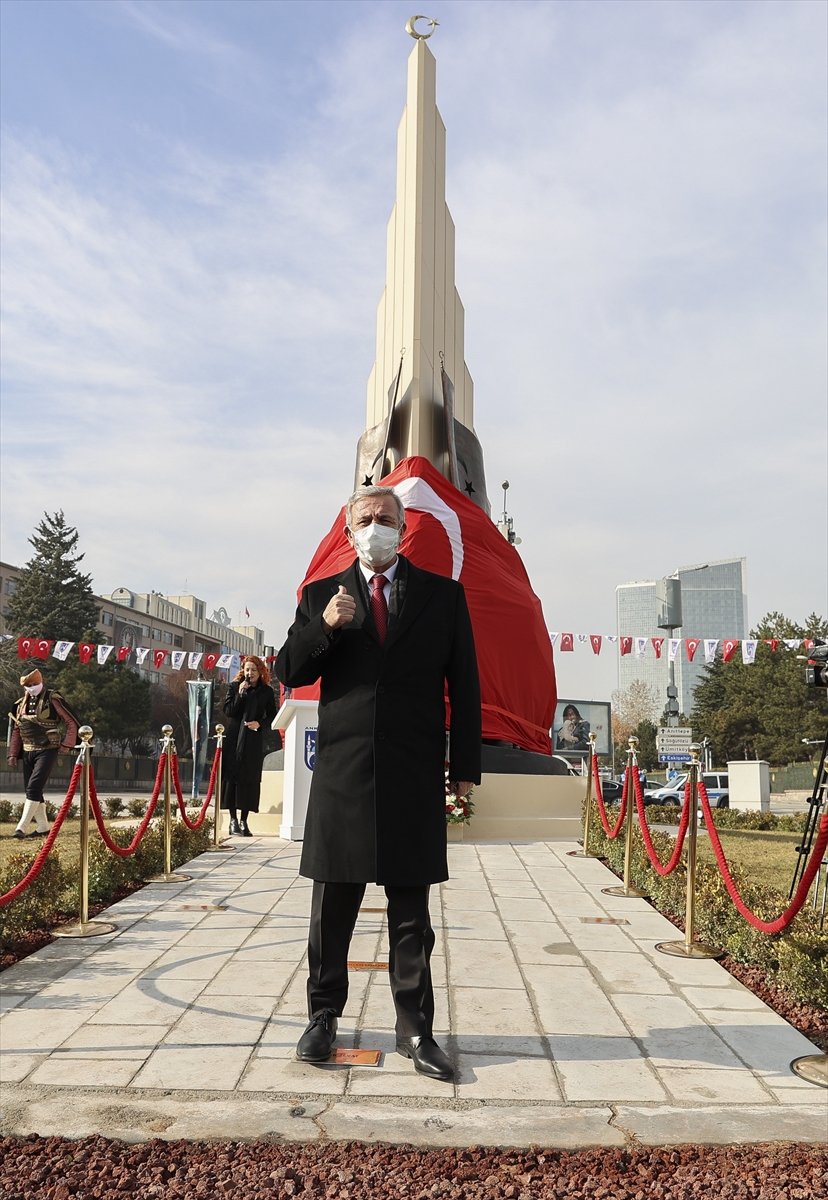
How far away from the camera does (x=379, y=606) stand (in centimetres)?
337

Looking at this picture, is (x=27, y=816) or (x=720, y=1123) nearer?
(x=720, y=1123)

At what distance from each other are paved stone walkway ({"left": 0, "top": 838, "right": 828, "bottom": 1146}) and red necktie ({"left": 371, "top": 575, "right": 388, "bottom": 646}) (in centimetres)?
150

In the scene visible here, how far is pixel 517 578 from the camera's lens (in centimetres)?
1340

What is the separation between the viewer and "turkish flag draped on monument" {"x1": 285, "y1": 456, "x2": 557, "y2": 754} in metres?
11.9

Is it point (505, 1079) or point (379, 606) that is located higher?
point (379, 606)

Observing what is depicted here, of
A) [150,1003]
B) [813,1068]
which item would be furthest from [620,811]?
[150,1003]

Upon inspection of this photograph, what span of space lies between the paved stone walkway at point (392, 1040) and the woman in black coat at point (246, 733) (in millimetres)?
3801

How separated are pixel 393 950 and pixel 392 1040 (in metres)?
0.50

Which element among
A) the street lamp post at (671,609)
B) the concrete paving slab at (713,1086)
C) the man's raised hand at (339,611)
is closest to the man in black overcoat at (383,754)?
the man's raised hand at (339,611)

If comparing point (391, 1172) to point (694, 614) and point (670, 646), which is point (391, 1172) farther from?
point (694, 614)

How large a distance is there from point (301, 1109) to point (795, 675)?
42147 millimetres

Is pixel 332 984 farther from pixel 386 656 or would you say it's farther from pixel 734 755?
pixel 734 755

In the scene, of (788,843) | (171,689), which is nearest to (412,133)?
(788,843)

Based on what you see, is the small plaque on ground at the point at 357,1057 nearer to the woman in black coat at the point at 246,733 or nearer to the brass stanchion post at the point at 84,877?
the brass stanchion post at the point at 84,877
